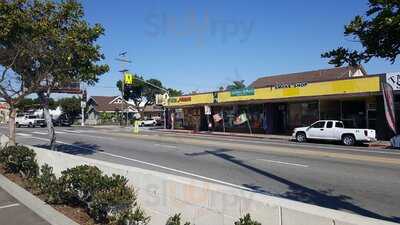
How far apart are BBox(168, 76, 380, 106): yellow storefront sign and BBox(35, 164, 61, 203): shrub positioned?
2455 centimetres

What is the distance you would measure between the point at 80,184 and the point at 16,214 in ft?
4.54

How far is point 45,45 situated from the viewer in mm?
17828

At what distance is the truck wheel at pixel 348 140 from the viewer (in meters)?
29.9

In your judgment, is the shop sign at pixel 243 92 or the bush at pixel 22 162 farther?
the shop sign at pixel 243 92

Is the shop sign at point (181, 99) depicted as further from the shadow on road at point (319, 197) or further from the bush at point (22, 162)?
the shadow on road at point (319, 197)

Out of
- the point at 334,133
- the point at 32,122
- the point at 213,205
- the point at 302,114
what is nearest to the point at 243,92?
the point at 302,114

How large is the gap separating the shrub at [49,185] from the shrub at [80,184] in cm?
17

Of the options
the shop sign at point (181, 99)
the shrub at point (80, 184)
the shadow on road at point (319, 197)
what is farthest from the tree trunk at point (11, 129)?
the shop sign at point (181, 99)

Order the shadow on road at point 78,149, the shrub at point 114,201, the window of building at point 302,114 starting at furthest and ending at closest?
the window of building at point 302,114
the shadow on road at point 78,149
the shrub at point 114,201

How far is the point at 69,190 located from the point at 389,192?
7266 mm

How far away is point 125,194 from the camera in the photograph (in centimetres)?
778

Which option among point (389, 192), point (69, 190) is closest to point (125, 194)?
point (69, 190)

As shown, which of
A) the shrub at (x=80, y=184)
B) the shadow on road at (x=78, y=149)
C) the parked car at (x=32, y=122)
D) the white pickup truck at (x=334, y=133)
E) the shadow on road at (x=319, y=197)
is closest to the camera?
the shrub at (x=80, y=184)

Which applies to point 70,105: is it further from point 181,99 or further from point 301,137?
point 301,137
